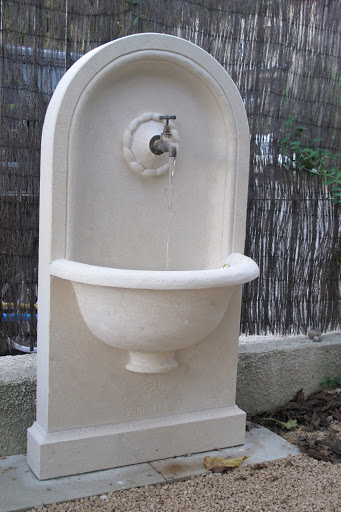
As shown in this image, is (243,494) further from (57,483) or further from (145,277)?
(145,277)

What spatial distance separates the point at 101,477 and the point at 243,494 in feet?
2.03

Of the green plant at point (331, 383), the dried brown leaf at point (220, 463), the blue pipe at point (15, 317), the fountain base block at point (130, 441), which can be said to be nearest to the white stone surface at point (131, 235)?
the fountain base block at point (130, 441)

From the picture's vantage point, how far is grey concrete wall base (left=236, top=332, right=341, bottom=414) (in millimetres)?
3430

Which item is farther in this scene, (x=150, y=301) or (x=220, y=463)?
(x=220, y=463)

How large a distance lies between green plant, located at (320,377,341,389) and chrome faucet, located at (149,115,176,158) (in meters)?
1.88

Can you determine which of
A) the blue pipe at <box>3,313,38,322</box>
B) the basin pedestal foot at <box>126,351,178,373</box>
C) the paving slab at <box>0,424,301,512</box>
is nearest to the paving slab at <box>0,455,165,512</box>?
the paving slab at <box>0,424,301,512</box>

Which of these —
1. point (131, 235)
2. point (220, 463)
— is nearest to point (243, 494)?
point (220, 463)

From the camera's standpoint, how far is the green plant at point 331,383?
3.69 meters

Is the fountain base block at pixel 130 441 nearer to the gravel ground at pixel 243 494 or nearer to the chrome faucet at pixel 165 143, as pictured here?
the gravel ground at pixel 243 494

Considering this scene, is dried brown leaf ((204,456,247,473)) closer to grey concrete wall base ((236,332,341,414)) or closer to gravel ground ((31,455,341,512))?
gravel ground ((31,455,341,512))

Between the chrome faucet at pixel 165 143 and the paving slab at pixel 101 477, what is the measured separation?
141cm

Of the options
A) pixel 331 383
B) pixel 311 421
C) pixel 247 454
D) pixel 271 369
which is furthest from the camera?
pixel 331 383

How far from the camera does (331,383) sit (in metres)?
3.71

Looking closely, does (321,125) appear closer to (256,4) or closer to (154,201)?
(256,4)
